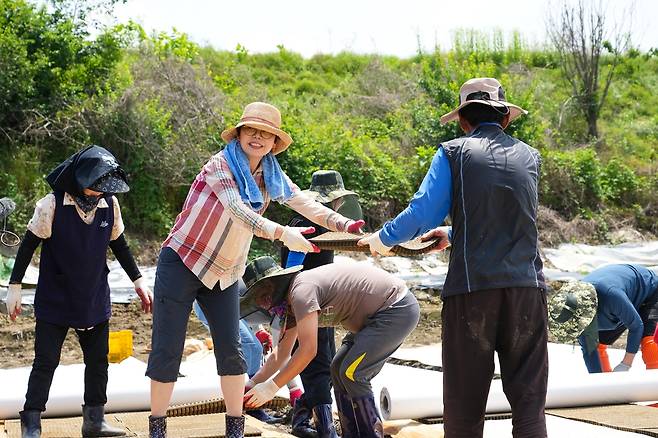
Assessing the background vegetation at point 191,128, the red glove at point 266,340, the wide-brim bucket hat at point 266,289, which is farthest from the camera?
the background vegetation at point 191,128

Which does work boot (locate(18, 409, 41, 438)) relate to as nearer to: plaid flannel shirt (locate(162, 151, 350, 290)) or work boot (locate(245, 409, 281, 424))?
plaid flannel shirt (locate(162, 151, 350, 290))

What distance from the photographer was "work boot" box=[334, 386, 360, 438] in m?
4.14

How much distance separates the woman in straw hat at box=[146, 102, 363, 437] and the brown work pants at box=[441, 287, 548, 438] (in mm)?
959

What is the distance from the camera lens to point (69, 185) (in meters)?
4.37

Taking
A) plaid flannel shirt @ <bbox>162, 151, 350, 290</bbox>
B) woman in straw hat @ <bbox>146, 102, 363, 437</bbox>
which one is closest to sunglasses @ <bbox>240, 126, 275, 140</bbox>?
woman in straw hat @ <bbox>146, 102, 363, 437</bbox>

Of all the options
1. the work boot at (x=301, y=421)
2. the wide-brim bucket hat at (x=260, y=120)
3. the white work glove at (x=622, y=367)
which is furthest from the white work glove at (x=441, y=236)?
the white work glove at (x=622, y=367)

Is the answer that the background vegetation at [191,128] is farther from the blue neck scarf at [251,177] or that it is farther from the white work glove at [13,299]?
the blue neck scarf at [251,177]

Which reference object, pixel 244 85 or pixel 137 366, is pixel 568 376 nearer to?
pixel 137 366

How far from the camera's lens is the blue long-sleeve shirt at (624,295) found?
594 centimetres

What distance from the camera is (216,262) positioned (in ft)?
13.3

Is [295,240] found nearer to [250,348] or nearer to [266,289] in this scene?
[266,289]

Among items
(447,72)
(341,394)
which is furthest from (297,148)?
(341,394)

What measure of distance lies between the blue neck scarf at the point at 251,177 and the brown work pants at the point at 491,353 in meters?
1.04

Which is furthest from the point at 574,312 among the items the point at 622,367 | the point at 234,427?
the point at 234,427
